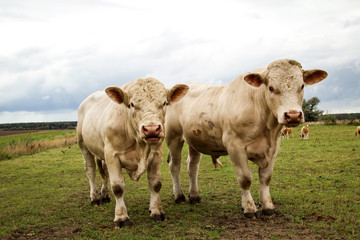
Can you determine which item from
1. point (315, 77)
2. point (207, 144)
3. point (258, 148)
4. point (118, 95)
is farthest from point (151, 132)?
point (315, 77)

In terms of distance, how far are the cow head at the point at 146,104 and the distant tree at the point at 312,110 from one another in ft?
260

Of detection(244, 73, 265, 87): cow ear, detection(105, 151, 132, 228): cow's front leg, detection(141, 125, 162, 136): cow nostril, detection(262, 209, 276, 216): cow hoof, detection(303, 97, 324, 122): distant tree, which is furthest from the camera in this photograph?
detection(303, 97, 324, 122): distant tree

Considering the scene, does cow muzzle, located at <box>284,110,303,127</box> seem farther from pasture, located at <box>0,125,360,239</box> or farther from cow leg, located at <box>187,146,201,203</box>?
cow leg, located at <box>187,146,201,203</box>

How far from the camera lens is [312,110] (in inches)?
3236

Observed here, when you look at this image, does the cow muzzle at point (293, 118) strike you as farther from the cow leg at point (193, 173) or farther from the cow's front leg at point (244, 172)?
the cow leg at point (193, 173)

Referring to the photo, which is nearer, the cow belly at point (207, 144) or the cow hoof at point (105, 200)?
the cow belly at point (207, 144)

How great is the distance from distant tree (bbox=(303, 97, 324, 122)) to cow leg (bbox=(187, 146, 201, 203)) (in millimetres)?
77002

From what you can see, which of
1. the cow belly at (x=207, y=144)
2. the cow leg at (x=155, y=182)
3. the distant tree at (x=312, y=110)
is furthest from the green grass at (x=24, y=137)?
the distant tree at (x=312, y=110)

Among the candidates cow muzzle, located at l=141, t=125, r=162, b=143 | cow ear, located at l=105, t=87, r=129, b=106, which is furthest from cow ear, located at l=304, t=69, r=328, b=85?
cow ear, located at l=105, t=87, r=129, b=106

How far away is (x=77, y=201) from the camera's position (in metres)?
8.43

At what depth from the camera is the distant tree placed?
264 feet

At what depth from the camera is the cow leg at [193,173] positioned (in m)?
7.55

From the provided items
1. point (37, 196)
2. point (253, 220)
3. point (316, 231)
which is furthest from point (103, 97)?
point (316, 231)

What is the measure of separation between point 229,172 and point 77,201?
219 inches
